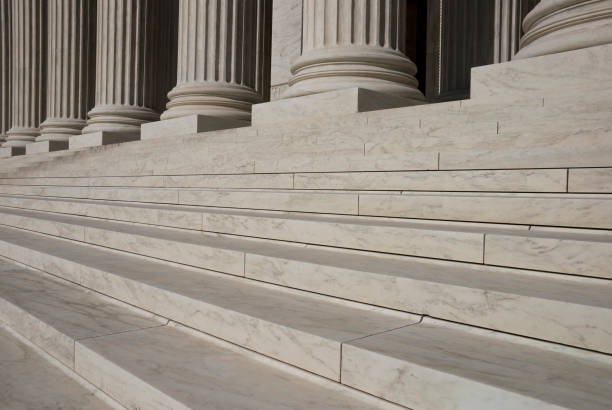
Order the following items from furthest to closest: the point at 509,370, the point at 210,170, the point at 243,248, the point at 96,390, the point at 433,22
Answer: the point at 433,22, the point at 210,170, the point at 243,248, the point at 96,390, the point at 509,370

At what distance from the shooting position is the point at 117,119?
2514 centimetres

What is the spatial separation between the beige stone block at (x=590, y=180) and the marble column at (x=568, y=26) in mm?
4224

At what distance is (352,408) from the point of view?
168 inches

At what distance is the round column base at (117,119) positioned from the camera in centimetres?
2508

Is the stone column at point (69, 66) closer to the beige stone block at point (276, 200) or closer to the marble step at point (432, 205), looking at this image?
the marble step at point (432, 205)

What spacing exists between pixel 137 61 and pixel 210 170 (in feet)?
47.7

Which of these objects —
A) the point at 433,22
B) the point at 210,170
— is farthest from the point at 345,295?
the point at 433,22

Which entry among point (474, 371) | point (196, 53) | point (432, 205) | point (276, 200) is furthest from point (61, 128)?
point (474, 371)

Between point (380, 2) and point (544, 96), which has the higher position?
point (380, 2)

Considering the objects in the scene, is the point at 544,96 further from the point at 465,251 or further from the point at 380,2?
the point at 380,2

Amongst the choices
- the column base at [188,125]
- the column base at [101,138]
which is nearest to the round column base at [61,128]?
the column base at [101,138]

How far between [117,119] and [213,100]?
826 centimetres

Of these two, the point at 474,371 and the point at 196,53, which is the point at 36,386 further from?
the point at 196,53

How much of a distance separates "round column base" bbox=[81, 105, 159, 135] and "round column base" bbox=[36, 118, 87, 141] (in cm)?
538
